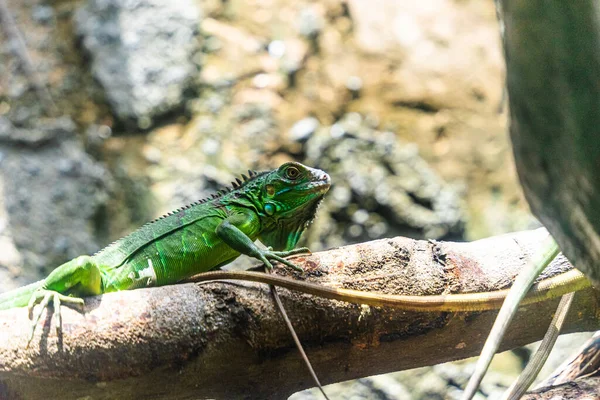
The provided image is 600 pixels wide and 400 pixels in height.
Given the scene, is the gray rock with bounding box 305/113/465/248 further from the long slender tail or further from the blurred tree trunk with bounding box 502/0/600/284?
the blurred tree trunk with bounding box 502/0/600/284

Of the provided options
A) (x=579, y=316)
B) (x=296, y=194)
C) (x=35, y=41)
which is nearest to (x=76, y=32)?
(x=35, y=41)

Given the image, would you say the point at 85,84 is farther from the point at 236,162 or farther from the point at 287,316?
the point at 287,316

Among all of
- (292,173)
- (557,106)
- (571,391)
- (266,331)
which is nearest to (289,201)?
(292,173)

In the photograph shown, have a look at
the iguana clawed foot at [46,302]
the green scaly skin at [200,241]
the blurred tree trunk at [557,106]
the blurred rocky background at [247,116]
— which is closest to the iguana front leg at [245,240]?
the green scaly skin at [200,241]

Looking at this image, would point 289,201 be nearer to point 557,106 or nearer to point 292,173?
point 292,173

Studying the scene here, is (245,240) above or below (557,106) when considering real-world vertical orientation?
below

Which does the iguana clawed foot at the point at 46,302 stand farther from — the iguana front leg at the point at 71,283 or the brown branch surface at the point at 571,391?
the brown branch surface at the point at 571,391
